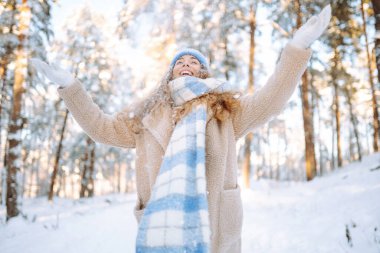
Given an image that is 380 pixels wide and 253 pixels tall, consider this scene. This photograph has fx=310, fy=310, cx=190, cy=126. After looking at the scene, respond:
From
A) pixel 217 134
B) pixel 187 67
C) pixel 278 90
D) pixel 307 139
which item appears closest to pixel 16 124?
pixel 187 67

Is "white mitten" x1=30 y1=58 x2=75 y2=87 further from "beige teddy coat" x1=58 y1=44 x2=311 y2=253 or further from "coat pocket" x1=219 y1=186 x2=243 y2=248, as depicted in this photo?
"coat pocket" x1=219 y1=186 x2=243 y2=248

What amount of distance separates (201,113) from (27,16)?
12.1 m

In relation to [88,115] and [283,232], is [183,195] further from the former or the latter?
[283,232]

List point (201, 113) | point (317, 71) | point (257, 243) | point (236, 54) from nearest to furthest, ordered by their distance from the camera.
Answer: point (201, 113) → point (257, 243) → point (317, 71) → point (236, 54)

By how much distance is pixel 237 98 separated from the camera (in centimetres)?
229

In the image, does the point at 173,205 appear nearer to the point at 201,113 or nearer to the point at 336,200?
the point at 201,113

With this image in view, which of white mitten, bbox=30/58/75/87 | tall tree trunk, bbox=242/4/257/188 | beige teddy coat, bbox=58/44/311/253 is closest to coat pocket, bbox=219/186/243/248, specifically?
beige teddy coat, bbox=58/44/311/253

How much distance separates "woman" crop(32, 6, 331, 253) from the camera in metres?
1.79

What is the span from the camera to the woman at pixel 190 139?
1.79 metres

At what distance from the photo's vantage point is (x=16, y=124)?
438 inches

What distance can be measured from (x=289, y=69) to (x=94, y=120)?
1485 mm

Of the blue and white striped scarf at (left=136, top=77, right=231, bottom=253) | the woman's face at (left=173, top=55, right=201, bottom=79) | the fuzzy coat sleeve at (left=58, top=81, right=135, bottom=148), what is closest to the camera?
the blue and white striped scarf at (left=136, top=77, right=231, bottom=253)

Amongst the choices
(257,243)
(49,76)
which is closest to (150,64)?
(257,243)

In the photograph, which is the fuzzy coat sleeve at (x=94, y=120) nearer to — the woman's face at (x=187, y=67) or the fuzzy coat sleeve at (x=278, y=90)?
the woman's face at (x=187, y=67)
